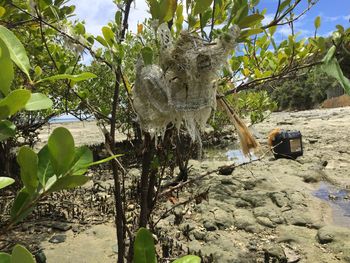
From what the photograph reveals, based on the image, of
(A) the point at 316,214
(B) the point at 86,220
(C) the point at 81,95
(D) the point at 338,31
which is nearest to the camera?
(D) the point at 338,31

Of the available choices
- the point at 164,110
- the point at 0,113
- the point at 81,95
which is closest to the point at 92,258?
the point at 81,95

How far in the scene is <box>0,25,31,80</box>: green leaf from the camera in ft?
2.27

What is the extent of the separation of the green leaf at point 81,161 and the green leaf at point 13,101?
0.15 metres

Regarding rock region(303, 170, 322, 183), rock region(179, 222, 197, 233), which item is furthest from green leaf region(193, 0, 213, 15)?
rock region(303, 170, 322, 183)

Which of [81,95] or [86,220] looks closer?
[81,95]

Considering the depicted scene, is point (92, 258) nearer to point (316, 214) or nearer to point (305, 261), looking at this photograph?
point (305, 261)

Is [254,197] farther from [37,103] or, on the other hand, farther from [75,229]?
[37,103]

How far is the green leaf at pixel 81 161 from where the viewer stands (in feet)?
2.25

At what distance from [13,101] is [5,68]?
2.1 inches

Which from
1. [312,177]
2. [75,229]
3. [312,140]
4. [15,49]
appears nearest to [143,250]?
[15,49]

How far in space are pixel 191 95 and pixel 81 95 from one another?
2.59ft

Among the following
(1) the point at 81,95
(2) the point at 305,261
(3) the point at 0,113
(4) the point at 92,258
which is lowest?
(2) the point at 305,261

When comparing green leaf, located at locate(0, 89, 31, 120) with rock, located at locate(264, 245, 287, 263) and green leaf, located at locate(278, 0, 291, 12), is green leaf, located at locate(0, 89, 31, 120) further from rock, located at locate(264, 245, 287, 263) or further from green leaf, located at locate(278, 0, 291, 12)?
rock, located at locate(264, 245, 287, 263)

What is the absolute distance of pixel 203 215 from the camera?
4.67 meters
